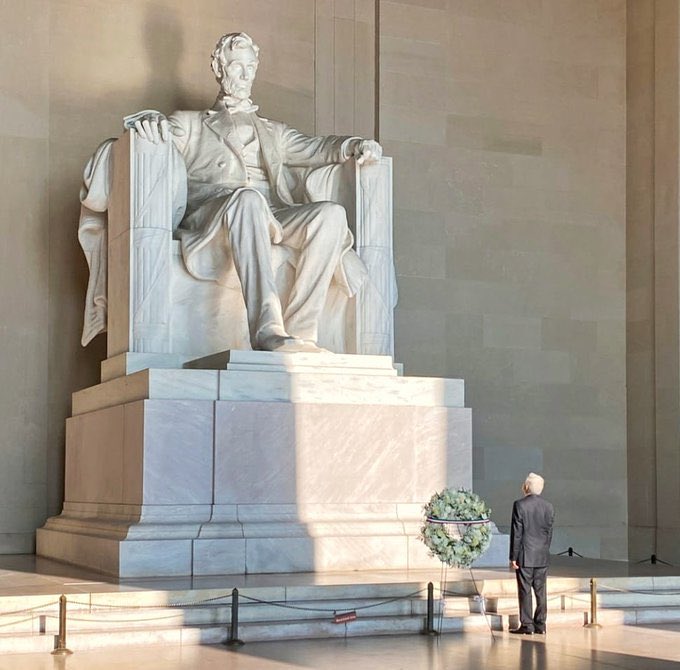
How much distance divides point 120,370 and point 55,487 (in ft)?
6.69

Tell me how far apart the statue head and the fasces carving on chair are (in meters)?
0.01

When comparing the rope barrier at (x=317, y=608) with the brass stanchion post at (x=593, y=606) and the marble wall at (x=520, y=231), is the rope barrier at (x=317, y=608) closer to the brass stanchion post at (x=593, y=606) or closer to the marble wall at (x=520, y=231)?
the brass stanchion post at (x=593, y=606)

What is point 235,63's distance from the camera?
9.55 metres

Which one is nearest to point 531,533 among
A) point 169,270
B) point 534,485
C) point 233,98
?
point 534,485

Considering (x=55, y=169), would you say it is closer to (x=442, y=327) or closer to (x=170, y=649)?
(x=442, y=327)

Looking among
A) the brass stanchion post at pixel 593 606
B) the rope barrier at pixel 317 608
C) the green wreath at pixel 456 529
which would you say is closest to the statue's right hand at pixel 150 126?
the green wreath at pixel 456 529

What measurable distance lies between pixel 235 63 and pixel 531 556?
469cm

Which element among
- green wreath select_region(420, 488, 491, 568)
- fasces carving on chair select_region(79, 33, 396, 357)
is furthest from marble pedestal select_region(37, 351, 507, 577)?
green wreath select_region(420, 488, 491, 568)

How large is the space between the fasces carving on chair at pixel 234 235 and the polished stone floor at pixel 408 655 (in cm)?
258

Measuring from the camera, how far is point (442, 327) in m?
11.7

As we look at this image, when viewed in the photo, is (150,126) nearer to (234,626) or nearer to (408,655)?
(234,626)

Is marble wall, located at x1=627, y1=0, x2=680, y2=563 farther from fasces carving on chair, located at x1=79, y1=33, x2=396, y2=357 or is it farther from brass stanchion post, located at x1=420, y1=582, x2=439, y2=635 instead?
brass stanchion post, located at x1=420, y1=582, x2=439, y2=635

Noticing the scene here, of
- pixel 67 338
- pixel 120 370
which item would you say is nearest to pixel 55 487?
pixel 67 338

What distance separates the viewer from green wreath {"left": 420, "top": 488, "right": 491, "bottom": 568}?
22.2ft
